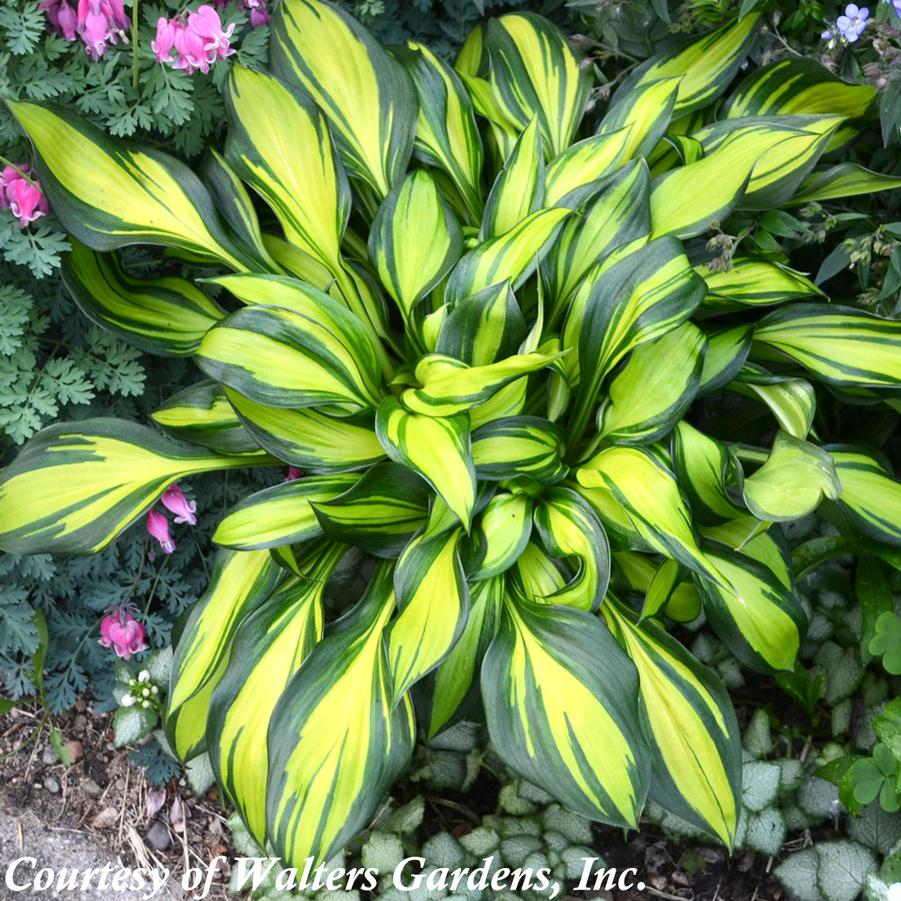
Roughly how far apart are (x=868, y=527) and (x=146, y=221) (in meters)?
1.05

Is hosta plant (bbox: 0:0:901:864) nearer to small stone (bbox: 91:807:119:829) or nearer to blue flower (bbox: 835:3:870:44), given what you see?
blue flower (bbox: 835:3:870:44)

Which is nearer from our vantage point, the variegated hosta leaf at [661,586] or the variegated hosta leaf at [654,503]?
the variegated hosta leaf at [654,503]

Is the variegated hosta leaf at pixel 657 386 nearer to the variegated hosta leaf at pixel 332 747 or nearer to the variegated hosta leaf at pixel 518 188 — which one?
the variegated hosta leaf at pixel 518 188

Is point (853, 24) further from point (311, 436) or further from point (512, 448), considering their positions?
point (311, 436)

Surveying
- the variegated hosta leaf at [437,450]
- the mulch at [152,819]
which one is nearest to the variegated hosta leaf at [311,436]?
the variegated hosta leaf at [437,450]

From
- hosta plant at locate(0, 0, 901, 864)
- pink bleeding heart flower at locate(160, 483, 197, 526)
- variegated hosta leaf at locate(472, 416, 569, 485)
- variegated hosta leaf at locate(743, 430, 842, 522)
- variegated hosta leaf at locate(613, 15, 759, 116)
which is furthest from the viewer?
variegated hosta leaf at locate(613, 15, 759, 116)

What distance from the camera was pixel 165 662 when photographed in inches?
60.9

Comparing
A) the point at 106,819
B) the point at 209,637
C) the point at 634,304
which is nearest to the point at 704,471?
the point at 634,304

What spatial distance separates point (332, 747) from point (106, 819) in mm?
570

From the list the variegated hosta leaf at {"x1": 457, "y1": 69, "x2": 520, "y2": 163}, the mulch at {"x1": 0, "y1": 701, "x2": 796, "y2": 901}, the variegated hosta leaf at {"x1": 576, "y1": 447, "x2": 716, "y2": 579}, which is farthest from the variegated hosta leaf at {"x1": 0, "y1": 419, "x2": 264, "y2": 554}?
the variegated hosta leaf at {"x1": 457, "y1": 69, "x2": 520, "y2": 163}

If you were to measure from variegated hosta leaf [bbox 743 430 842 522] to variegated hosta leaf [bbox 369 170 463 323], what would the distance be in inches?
20.2

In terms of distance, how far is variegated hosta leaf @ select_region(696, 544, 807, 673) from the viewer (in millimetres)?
1330

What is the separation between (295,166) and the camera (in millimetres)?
1424

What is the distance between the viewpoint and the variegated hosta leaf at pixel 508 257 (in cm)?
129
